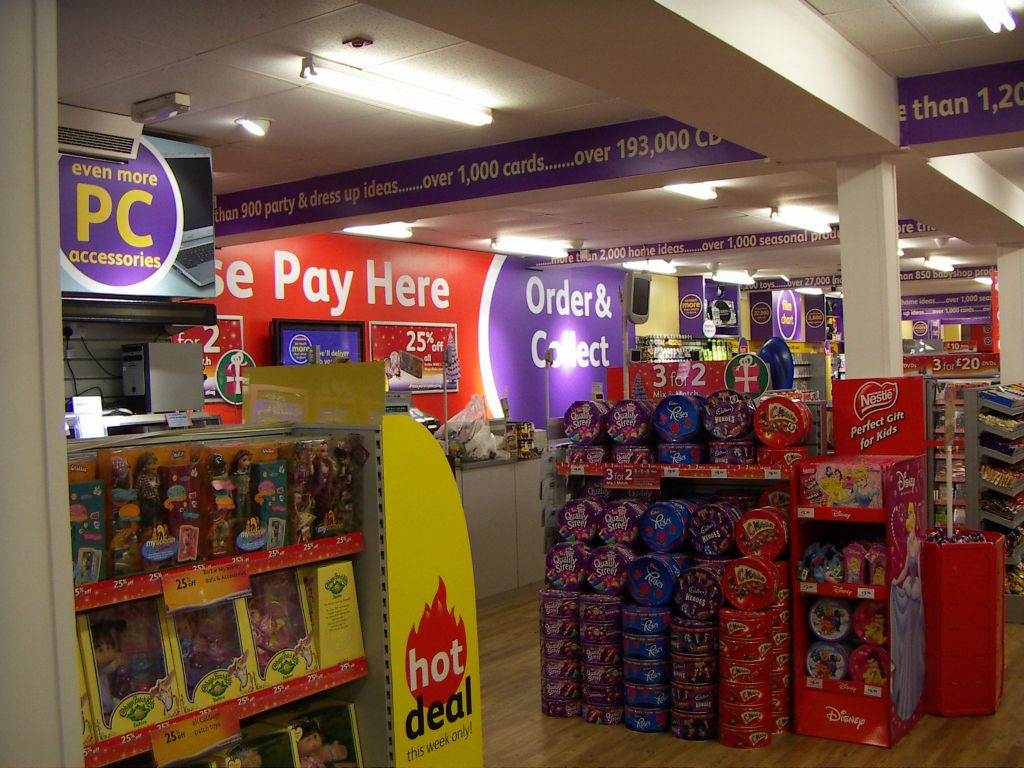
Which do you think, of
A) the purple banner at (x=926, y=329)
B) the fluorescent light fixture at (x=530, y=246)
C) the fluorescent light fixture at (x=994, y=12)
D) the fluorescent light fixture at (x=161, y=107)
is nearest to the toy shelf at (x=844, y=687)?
the fluorescent light fixture at (x=994, y=12)

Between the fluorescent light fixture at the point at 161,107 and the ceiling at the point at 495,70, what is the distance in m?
0.07

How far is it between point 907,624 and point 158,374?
189 inches

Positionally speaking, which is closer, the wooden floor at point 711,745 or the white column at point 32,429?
the white column at point 32,429

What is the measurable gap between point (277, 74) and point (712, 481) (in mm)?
3381

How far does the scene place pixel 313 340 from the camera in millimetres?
10664

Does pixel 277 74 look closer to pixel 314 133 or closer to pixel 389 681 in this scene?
pixel 314 133

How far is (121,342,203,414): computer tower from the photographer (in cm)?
649

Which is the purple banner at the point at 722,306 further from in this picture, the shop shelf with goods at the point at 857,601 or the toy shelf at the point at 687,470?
the shop shelf with goods at the point at 857,601

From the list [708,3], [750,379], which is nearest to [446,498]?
[708,3]

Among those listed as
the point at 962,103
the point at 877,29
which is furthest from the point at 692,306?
the point at 877,29

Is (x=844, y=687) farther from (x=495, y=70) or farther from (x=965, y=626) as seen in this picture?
(x=495, y=70)

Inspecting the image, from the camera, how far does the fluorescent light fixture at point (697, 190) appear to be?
8.99 metres

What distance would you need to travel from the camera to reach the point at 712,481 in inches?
224

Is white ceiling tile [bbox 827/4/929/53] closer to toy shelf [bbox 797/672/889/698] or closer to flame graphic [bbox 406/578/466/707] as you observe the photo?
toy shelf [bbox 797/672/889/698]
